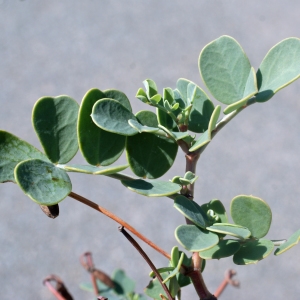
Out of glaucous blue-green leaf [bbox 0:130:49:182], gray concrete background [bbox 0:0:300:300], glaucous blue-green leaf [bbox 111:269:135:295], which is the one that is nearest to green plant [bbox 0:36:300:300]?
glaucous blue-green leaf [bbox 0:130:49:182]

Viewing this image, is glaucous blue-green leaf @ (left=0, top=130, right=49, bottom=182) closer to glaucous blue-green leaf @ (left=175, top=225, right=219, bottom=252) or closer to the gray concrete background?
glaucous blue-green leaf @ (left=175, top=225, right=219, bottom=252)

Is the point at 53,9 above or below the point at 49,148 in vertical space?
above

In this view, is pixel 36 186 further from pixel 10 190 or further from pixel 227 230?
pixel 10 190

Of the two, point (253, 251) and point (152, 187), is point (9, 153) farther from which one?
point (253, 251)

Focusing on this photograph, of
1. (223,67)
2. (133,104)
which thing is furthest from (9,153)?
(133,104)

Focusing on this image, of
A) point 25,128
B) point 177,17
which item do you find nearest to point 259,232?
point 25,128

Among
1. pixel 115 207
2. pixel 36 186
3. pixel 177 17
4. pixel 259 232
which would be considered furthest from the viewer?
pixel 177 17

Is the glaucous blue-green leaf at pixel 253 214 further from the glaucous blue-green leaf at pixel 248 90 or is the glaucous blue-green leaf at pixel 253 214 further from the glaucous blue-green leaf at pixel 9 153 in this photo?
the glaucous blue-green leaf at pixel 9 153
